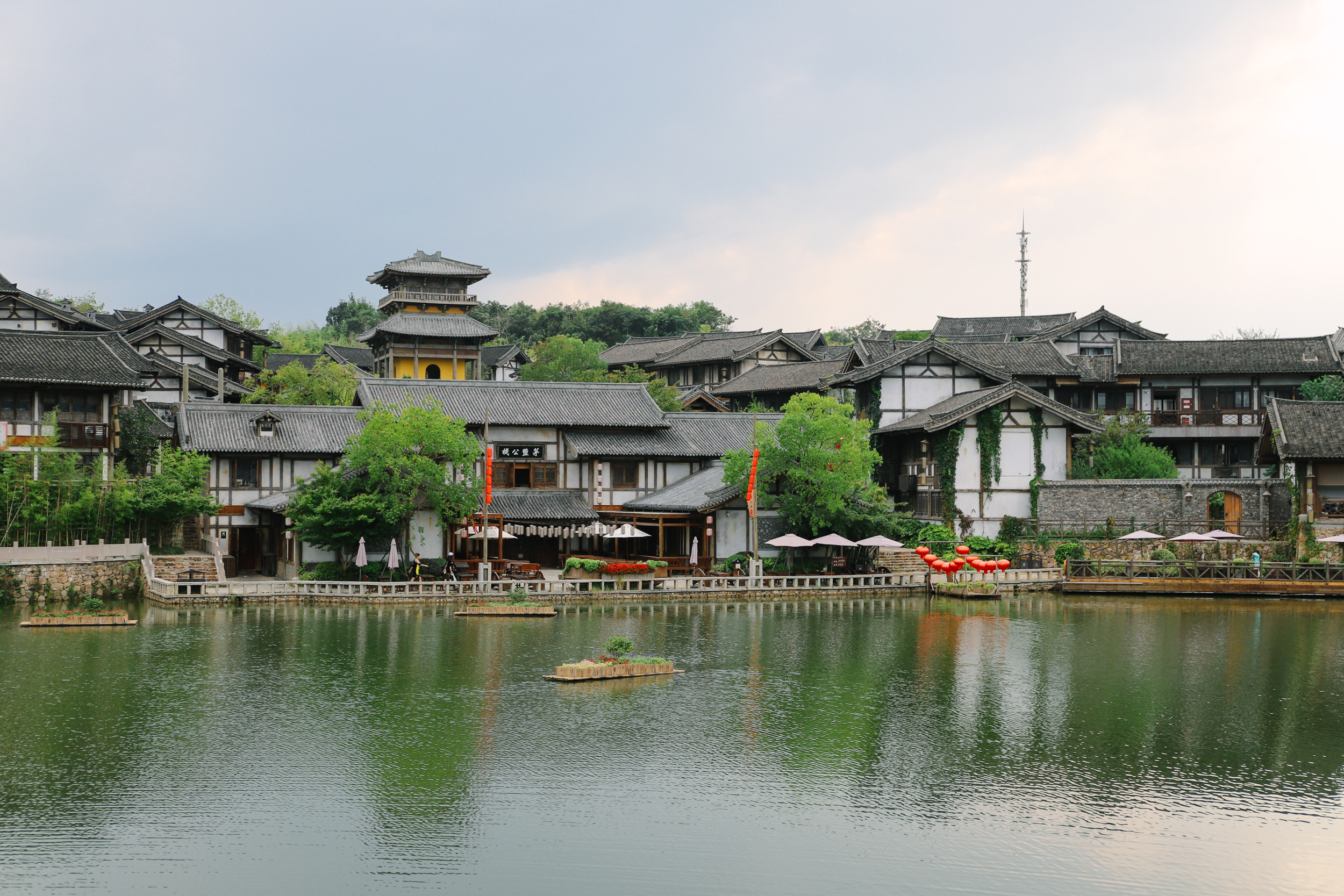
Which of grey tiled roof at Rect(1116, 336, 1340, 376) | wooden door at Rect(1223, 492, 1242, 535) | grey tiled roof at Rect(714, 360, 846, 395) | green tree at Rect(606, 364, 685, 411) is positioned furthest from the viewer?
grey tiled roof at Rect(714, 360, 846, 395)

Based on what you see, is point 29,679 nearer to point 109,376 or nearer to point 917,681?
point 917,681

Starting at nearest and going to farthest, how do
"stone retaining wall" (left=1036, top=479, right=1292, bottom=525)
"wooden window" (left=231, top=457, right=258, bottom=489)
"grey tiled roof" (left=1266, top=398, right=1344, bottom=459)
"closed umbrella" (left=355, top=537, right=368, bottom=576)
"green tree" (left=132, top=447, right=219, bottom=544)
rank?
"closed umbrella" (left=355, top=537, right=368, bottom=576), "green tree" (left=132, top=447, right=219, bottom=544), "grey tiled roof" (left=1266, top=398, right=1344, bottom=459), "wooden window" (left=231, top=457, right=258, bottom=489), "stone retaining wall" (left=1036, top=479, right=1292, bottom=525)

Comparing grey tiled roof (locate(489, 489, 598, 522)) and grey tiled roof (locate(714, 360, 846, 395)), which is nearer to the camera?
grey tiled roof (locate(489, 489, 598, 522))

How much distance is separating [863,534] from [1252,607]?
1433 cm

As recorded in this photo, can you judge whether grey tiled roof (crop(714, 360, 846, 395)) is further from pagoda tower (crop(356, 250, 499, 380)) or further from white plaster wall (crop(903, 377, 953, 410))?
pagoda tower (crop(356, 250, 499, 380))

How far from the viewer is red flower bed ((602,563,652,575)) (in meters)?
47.1

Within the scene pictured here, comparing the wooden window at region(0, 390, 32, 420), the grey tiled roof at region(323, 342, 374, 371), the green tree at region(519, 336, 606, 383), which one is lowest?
the wooden window at region(0, 390, 32, 420)

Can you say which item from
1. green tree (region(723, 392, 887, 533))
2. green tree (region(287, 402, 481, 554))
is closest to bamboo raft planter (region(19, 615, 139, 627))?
green tree (region(287, 402, 481, 554))

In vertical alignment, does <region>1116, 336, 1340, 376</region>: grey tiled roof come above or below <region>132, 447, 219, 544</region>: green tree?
above

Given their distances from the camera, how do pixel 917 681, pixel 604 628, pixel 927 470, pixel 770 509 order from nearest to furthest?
pixel 917 681
pixel 604 628
pixel 770 509
pixel 927 470

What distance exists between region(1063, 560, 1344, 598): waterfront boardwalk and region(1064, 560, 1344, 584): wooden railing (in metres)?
0.02

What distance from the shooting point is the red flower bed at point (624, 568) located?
4706 centimetres

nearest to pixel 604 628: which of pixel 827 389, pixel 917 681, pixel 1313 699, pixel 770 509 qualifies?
pixel 917 681

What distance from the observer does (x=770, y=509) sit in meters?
50.8
